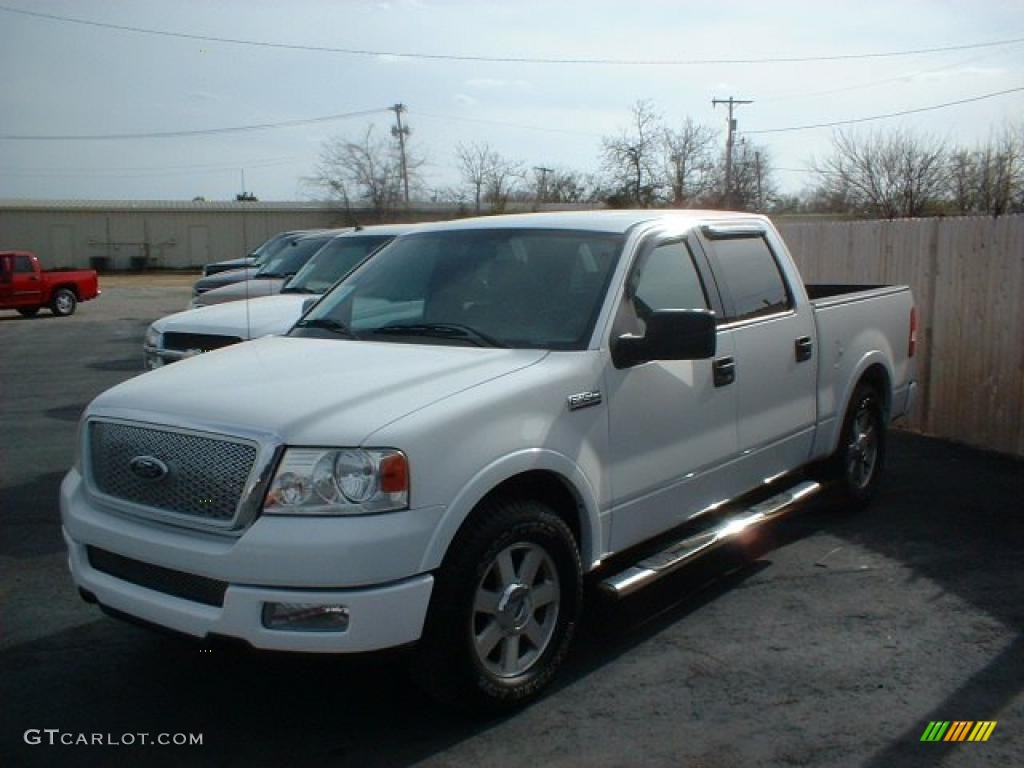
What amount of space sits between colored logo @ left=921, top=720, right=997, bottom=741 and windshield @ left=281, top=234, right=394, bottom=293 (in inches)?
291

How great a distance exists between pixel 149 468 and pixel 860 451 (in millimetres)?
4728

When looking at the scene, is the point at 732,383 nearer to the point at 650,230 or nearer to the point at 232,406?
the point at 650,230

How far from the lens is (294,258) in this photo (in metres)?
13.0

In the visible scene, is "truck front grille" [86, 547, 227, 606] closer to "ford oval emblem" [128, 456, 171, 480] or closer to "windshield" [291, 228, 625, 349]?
"ford oval emblem" [128, 456, 171, 480]

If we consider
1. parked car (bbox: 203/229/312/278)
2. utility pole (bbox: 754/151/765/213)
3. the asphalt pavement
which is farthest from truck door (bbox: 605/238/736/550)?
utility pole (bbox: 754/151/765/213)

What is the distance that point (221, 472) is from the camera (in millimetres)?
3607

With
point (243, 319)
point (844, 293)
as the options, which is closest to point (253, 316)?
point (243, 319)

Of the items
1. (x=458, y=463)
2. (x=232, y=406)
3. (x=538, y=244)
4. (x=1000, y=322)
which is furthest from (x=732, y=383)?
(x=1000, y=322)

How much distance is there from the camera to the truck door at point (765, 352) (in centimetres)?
535

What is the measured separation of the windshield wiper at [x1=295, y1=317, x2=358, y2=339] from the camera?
4.91 m

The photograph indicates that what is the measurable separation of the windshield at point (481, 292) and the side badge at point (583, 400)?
23 cm

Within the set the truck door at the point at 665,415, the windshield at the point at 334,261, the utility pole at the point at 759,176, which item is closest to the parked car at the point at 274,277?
the windshield at the point at 334,261

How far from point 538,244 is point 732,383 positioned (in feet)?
3.93

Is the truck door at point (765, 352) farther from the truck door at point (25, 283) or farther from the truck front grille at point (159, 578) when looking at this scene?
the truck door at point (25, 283)
